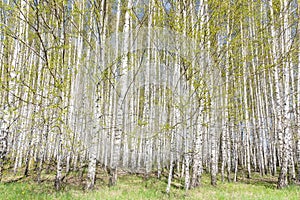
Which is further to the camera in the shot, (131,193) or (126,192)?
(126,192)

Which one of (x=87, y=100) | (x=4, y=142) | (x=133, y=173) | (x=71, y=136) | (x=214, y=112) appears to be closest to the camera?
(x=71, y=136)

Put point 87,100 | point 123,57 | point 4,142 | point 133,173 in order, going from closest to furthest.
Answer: point 4,142
point 123,57
point 133,173
point 87,100

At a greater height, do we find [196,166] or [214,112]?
[214,112]

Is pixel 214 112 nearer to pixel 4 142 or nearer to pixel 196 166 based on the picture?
pixel 196 166

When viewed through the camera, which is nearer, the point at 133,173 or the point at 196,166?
the point at 196,166

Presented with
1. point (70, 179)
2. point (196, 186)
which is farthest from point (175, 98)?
point (70, 179)

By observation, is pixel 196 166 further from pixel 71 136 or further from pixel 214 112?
pixel 71 136

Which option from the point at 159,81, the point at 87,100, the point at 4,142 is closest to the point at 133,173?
the point at 87,100

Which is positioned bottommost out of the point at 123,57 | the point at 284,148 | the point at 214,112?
the point at 284,148

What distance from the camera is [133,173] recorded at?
12664 millimetres

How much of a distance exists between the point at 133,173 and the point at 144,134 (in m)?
2.77

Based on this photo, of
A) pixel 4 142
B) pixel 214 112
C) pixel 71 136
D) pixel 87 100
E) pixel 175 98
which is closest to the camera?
pixel 71 136

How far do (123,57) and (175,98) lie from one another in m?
2.39

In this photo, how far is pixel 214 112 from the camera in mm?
11250
